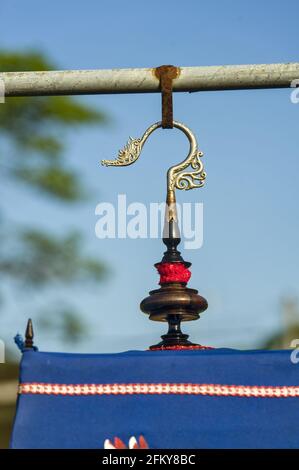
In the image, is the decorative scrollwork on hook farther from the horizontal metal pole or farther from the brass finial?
Answer: the brass finial

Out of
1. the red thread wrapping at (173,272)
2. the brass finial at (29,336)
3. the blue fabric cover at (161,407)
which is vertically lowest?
the blue fabric cover at (161,407)

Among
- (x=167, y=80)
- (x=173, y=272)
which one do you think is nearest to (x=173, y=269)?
(x=173, y=272)

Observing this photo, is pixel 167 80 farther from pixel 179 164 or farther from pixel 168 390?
pixel 168 390

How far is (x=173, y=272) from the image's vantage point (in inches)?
192

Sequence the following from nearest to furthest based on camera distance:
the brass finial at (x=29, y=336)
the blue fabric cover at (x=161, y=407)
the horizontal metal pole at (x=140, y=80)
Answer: the blue fabric cover at (x=161, y=407), the brass finial at (x=29, y=336), the horizontal metal pole at (x=140, y=80)

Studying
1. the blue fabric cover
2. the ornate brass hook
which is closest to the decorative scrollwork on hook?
the ornate brass hook

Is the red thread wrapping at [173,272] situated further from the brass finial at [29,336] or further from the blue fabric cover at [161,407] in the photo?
the brass finial at [29,336]

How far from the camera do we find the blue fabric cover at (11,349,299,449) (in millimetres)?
4133

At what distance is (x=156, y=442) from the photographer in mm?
4121

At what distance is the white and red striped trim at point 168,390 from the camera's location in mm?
4211

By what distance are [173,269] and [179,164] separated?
454 millimetres

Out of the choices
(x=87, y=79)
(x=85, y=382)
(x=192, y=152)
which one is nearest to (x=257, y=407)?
(x=85, y=382)

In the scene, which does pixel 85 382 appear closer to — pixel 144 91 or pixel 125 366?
pixel 125 366

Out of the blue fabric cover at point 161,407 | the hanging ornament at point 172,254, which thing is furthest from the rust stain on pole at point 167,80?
the blue fabric cover at point 161,407
